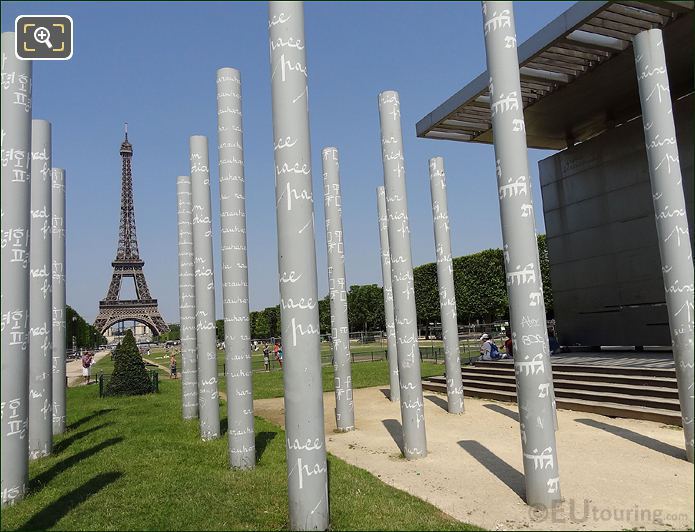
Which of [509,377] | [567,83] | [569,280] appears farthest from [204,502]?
[569,280]

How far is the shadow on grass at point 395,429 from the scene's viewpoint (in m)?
11.5

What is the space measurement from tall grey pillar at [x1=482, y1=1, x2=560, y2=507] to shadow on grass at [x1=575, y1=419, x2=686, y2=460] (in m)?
3.65

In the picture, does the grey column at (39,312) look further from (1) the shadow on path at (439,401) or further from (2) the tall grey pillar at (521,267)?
(1) the shadow on path at (439,401)

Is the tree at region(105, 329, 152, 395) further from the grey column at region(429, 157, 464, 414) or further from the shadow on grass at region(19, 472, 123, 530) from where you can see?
the grey column at region(429, 157, 464, 414)

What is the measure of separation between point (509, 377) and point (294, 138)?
13.4m

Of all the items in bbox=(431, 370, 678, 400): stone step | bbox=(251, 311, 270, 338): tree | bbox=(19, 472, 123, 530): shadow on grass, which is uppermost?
bbox=(251, 311, 270, 338): tree

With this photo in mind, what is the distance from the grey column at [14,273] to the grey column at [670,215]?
1022 cm

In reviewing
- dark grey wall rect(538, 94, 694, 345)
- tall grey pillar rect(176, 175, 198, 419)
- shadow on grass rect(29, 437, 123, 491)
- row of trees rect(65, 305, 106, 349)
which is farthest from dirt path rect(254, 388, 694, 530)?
row of trees rect(65, 305, 106, 349)

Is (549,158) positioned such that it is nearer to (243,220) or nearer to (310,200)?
(243,220)

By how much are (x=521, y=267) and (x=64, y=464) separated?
9.24 m

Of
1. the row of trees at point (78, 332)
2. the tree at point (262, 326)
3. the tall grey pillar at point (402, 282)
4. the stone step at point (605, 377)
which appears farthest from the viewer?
the tree at point (262, 326)

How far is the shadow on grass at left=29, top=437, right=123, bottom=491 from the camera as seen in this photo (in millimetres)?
8731

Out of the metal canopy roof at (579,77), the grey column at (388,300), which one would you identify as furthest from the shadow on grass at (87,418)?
the metal canopy roof at (579,77)

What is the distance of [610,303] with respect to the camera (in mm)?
20859
